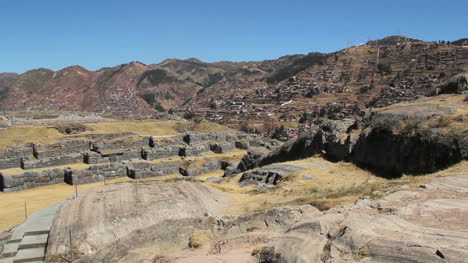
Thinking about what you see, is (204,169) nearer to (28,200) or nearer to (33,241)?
(28,200)

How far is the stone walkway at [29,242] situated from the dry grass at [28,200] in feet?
14.0

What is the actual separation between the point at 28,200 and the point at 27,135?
25.1 m

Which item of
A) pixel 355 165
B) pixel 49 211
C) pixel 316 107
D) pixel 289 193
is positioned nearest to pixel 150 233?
pixel 49 211

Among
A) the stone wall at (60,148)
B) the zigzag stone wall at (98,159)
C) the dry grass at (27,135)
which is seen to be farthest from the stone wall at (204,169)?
the dry grass at (27,135)

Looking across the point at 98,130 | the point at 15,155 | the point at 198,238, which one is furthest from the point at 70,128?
the point at 198,238

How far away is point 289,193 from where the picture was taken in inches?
599

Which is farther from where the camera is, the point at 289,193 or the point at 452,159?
the point at 289,193

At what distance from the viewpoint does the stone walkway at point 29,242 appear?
33.0 ft

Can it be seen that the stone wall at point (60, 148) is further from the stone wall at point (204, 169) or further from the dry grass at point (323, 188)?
the dry grass at point (323, 188)

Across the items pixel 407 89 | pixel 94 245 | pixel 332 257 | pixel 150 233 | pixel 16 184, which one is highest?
pixel 407 89

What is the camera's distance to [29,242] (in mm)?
10750

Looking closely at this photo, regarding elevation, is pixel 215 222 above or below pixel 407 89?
below

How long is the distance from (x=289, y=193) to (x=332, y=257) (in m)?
8.93

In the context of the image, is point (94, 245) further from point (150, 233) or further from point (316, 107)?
point (316, 107)
